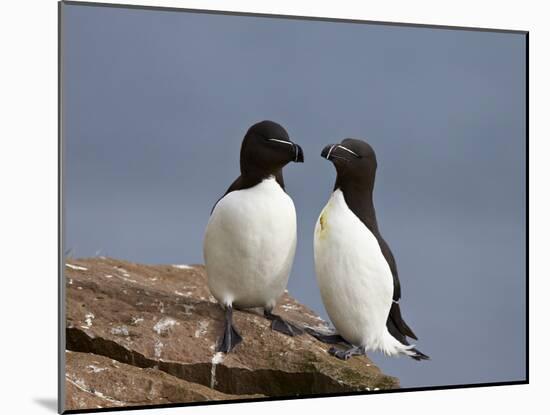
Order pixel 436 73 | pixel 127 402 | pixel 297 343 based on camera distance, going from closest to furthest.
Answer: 1. pixel 127 402
2. pixel 297 343
3. pixel 436 73

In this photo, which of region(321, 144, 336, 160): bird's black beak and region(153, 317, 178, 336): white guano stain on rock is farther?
region(321, 144, 336, 160): bird's black beak

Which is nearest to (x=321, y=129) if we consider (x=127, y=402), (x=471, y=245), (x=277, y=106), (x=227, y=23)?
(x=277, y=106)

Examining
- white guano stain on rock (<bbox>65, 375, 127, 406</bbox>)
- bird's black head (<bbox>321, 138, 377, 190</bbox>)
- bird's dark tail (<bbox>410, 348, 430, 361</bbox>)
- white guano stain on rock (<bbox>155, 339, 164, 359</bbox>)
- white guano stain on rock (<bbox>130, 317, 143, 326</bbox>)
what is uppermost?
bird's black head (<bbox>321, 138, 377, 190</bbox>)

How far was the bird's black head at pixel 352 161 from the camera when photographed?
6.38 metres

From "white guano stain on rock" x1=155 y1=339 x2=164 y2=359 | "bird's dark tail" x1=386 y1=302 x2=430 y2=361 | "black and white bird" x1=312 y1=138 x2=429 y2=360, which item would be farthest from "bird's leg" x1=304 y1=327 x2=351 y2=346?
"white guano stain on rock" x1=155 y1=339 x2=164 y2=359

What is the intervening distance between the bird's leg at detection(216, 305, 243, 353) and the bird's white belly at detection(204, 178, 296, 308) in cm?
8

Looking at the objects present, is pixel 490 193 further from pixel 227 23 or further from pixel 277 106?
pixel 227 23

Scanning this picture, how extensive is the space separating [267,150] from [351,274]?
2.95ft

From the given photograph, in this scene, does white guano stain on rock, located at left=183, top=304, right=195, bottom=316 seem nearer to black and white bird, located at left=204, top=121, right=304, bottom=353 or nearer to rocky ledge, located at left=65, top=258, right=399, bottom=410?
rocky ledge, located at left=65, top=258, right=399, bottom=410

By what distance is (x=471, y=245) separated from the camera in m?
6.89

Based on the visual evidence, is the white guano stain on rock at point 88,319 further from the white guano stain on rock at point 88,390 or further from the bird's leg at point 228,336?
the bird's leg at point 228,336

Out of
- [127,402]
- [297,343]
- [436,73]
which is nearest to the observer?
[127,402]

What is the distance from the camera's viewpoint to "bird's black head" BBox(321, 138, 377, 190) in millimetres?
6383

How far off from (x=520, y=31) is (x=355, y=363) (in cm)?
243
